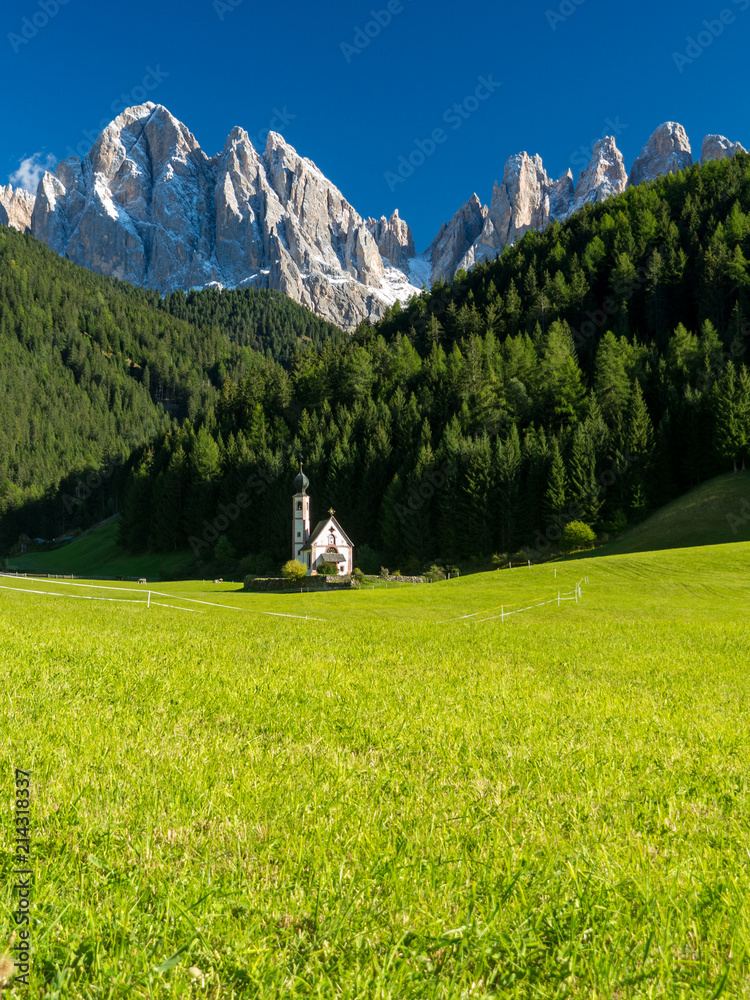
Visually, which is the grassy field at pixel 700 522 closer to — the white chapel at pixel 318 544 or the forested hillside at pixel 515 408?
the forested hillside at pixel 515 408

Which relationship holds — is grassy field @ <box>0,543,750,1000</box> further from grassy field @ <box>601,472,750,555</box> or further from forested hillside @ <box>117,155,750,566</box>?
forested hillside @ <box>117,155,750,566</box>

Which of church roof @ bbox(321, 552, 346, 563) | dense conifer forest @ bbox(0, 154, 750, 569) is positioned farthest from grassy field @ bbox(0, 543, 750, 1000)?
dense conifer forest @ bbox(0, 154, 750, 569)

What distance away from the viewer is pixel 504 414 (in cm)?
8688

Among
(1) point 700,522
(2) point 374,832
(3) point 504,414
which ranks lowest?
(2) point 374,832

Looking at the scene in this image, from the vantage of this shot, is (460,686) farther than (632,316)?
No

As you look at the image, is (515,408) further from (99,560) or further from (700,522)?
(99,560)

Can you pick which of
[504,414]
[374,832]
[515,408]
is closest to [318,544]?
[504,414]

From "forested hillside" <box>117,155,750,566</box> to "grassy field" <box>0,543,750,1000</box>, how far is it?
6610 cm

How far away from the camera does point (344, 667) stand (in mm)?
9195

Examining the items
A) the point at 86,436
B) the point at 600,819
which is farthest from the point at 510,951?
the point at 86,436

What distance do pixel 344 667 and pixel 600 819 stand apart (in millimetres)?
5687

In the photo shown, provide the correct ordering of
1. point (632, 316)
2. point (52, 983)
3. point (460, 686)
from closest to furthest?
point (52, 983) → point (460, 686) → point (632, 316)

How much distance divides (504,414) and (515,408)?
178 inches

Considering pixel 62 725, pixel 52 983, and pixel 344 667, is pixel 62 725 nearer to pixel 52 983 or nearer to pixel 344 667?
pixel 52 983
